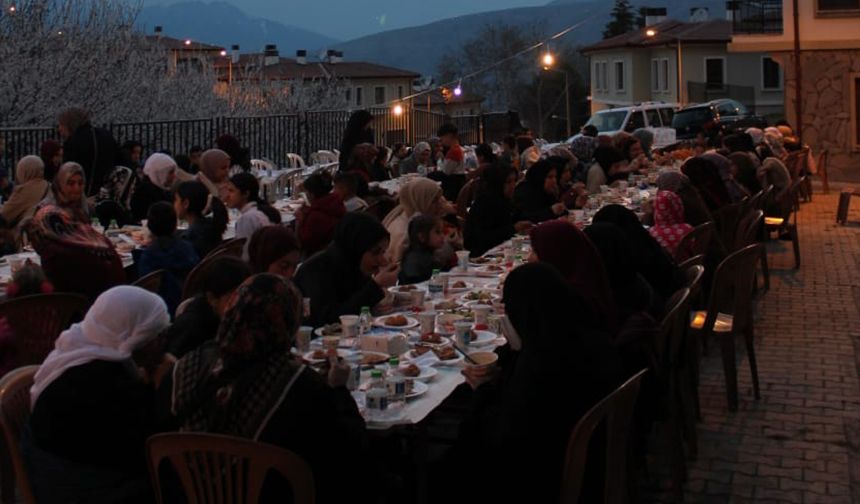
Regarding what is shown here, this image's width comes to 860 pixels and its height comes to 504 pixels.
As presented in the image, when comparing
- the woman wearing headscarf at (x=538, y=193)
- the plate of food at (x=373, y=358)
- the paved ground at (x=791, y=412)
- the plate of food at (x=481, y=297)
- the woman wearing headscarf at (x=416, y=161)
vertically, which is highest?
the woman wearing headscarf at (x=416, y=161)

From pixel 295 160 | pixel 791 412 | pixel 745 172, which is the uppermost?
pixel 295 160

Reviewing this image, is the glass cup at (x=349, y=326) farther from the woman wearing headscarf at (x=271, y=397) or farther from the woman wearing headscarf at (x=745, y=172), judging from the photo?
the woman wearing headscarf at (x=745, y=172)

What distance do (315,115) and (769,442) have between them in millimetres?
16843

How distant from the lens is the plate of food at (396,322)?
6.06 m

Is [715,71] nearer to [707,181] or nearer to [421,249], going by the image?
[707,181]

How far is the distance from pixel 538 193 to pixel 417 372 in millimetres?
5979

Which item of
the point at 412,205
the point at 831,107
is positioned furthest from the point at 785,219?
the point at 831,107

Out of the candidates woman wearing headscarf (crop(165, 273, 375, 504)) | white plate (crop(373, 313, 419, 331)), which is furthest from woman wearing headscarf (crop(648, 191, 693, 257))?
woman wearing headscarf (crop(165, 273, 375, 504))

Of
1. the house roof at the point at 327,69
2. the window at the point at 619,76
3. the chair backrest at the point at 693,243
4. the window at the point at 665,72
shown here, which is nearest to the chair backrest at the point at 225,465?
the chair backrest at the point at 693,243

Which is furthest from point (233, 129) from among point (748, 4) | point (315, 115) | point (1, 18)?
point (748, 4)

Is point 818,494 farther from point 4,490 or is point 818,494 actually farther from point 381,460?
point 4,490

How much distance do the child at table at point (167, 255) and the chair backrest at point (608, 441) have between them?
12.0 feet

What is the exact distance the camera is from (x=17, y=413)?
13.9 feet

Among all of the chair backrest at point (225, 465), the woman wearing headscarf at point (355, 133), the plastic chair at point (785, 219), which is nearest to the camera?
the chair backrest at point (225, 465)
